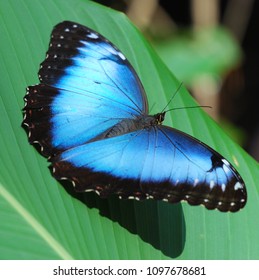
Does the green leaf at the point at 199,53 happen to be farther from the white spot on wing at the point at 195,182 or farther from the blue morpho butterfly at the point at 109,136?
the white spot on wing at the point at 195,182

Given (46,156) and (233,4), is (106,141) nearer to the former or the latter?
(46,156)

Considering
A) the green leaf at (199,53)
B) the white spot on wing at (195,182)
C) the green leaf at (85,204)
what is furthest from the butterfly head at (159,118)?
the green leaf at (199,53)

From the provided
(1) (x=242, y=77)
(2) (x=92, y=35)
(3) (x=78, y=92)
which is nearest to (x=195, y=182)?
(3) (x=78, y=92)

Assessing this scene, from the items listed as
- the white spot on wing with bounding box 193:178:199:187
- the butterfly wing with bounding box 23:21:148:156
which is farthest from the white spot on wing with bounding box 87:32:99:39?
the white spot on wing with bounding box 193:178:199:187

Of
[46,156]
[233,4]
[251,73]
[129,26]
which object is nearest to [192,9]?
[233,4]

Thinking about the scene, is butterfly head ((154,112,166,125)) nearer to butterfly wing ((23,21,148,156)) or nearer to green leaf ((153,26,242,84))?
butterfly wing ((23,21,148,156))

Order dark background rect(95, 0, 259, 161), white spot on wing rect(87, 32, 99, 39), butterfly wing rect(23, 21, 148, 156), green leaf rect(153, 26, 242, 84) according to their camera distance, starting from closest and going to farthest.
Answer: butterfly wing rect(23, 21, 148, 156)
white spot on wing rect(87, 32, 99, 39)
green leaf rect(153, 26, 242, 84)
dark background rect(95, 0, 259, 161)

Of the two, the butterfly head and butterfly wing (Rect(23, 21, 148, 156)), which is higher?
butterfly wing (Rect(23, 21, 148, 156))

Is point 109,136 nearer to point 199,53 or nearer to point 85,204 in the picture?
point 85,204
